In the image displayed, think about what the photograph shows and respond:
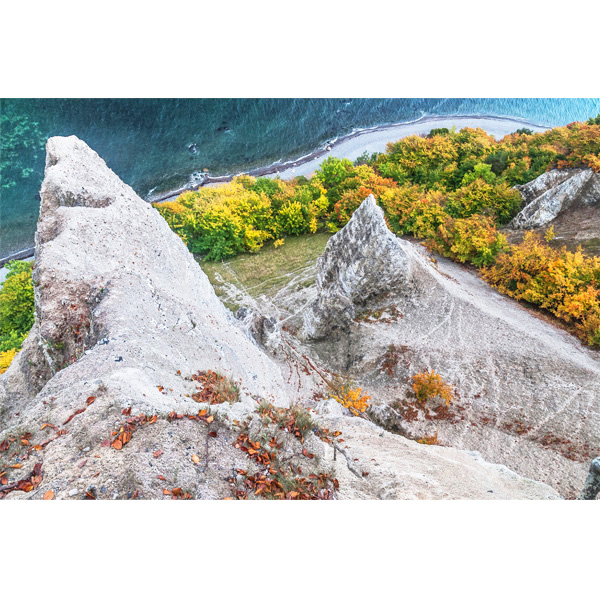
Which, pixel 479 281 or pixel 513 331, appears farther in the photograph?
pixel 479 281

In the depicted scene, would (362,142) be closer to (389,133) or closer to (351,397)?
(389,133)

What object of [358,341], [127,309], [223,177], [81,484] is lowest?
[358,341]

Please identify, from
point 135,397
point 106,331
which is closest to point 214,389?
point 135,397

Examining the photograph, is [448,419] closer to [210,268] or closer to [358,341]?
[358,341]

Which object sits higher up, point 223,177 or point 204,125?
point 204,125

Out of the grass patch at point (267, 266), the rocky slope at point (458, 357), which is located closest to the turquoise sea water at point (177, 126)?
the rocky slope at point (458, 357)

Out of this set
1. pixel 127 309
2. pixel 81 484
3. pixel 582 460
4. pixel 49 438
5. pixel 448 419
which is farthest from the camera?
pixel 448 419

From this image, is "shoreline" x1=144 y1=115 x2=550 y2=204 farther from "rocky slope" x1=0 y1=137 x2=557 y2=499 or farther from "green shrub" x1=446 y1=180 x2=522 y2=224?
"rocky slope" x1=0 y1=137 x2=557 y2=499

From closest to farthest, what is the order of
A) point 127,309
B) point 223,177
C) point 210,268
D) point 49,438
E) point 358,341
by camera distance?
point 49,438, point 127,309, point 358,341, point 223,177, point 210,268

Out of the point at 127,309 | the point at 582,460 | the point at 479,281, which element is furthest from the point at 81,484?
the point at 479,281
